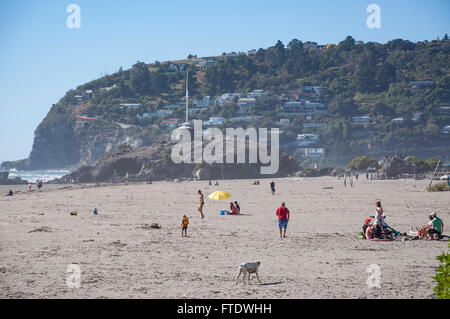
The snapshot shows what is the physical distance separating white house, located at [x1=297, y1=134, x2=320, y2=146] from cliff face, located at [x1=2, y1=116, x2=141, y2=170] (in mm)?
38022

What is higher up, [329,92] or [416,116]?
[329,92]

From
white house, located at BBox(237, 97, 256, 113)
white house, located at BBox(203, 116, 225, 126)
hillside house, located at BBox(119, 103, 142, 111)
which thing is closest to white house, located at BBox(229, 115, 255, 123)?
white house, located at BBox(203, 116, 225, 126)

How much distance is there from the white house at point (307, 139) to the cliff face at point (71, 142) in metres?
38.0

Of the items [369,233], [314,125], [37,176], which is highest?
[314,125]

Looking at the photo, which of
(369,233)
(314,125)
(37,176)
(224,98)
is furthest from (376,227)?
(224,98)

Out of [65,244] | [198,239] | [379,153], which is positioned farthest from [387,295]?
[379,153]

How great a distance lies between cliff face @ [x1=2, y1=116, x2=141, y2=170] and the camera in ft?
451

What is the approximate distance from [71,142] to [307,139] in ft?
190

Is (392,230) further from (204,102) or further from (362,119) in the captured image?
(204,102)

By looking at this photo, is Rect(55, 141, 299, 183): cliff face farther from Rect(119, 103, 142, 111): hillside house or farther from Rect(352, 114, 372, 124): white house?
Rect(119, 103, 142, 111): hillside house

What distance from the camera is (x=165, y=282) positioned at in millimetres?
10406

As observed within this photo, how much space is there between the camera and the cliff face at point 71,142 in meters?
137

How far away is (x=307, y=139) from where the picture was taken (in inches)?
5212
